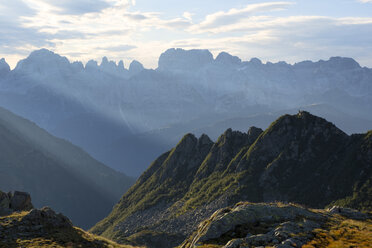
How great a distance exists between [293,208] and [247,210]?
709 cm

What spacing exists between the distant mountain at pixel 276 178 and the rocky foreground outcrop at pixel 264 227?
93.5 m

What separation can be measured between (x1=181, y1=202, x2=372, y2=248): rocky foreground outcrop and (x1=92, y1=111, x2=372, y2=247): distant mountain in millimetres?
93522

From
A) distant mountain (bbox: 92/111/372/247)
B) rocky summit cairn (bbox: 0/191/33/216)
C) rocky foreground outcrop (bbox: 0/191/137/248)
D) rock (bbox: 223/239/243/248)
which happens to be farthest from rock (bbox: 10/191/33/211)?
distant mountain (bbox: 92/111/372/247)

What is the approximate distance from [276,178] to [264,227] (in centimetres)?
12802

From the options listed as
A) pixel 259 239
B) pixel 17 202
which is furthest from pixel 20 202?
pixel 259 239

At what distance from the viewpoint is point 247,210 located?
39500 millimetres

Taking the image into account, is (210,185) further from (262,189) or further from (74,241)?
(74,241)

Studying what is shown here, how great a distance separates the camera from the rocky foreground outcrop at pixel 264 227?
1268 inches

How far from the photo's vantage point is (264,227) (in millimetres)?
36750

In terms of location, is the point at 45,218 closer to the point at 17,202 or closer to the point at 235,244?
the point at 235,244

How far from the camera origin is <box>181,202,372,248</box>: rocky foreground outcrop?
32219 millimetres

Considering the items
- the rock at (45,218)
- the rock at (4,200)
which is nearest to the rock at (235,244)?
the rock at (45,218)

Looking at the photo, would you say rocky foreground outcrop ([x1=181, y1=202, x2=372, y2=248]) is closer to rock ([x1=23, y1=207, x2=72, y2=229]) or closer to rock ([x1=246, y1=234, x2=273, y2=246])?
rock ([x1=246, y1=234, x2=273, y2=246])

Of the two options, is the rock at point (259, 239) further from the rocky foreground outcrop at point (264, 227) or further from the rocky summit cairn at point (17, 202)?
the rocky summit cairn at point (17, 202)
